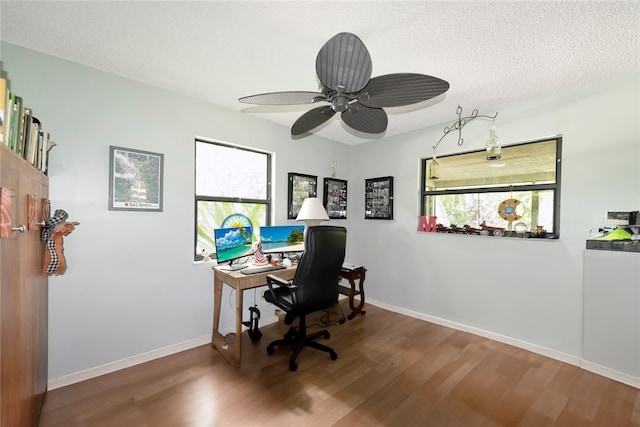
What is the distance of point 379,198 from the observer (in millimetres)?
3748

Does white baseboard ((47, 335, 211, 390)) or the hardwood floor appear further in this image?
white baseboard ((47, 335, 211, 390))

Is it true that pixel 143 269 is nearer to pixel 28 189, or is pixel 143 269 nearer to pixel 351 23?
pixel 28 189

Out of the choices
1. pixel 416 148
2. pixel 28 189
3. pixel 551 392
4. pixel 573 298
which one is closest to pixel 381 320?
pixel 551 392

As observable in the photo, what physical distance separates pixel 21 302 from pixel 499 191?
375 centimetres

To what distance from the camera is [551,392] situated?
1.91 metres

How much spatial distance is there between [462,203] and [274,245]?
2.30m

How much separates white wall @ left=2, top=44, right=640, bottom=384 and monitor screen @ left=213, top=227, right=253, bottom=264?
1.08ft

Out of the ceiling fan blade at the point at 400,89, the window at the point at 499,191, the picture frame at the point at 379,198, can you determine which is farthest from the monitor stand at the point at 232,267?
the window at the point at 499,191

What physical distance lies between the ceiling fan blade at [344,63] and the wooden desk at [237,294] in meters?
1.74

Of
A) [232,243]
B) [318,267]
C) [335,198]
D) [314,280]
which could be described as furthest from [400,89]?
[335,198]

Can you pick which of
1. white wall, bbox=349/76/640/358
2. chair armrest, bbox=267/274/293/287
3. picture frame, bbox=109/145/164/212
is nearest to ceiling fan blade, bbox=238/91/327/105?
picture frame, bbox=109/145/164/212

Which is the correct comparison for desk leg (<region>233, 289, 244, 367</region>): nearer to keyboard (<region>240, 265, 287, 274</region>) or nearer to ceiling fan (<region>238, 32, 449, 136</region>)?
keyboard (<region>240, 265, 287, 274</region>)

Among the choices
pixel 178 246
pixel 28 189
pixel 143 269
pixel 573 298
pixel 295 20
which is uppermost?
pixel 295 20

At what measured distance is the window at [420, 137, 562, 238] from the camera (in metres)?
2.49
